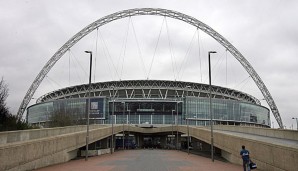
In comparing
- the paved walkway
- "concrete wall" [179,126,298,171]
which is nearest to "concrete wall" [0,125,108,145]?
the paved walkway

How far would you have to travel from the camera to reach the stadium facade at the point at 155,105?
130m

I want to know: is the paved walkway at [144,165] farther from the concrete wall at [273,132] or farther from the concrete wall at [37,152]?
the concrete wall at [273,132]

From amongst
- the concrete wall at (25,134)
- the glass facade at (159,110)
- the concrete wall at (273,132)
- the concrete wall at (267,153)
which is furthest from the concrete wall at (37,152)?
the glass facade at (159,110)

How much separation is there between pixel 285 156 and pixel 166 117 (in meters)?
115

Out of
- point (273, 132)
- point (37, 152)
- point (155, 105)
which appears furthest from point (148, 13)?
point (37, 152)

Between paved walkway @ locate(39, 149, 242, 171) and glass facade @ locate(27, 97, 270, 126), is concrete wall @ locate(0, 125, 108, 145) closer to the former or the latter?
paved walkway @ locate(39, 149, 242, 171)

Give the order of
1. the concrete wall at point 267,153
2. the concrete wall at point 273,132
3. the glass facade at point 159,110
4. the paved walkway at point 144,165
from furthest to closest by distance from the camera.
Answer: the glass facade at point 159,110 → the concrete wall at point 273,132 → the paved walkway at point 144,165 → the concrete wall at point 267,153

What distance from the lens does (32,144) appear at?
23031 mm

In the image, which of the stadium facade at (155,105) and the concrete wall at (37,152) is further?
the stadium facade at (155,105)

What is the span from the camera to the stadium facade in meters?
130

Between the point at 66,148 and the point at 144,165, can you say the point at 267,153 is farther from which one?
the point at 66,148

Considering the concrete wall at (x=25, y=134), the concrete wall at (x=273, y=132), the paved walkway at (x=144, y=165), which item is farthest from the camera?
the concrete wall at (x=273, y=132)

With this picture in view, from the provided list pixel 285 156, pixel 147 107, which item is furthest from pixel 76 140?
pixel 147 107

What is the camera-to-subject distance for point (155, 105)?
434ft
